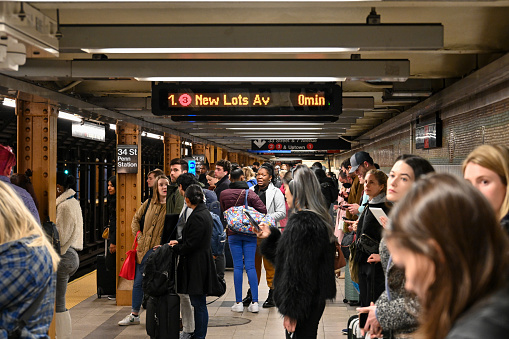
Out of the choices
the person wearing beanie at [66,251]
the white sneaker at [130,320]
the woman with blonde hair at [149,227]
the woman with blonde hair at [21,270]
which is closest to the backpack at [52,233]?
the person wearing beanie at [66,251]

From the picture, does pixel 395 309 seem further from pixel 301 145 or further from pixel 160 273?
pixel 301 145

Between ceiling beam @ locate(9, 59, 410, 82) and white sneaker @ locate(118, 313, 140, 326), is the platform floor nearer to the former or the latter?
white sneaker @ locate(118, 313, 140, 326)

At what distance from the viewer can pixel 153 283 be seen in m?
5.92

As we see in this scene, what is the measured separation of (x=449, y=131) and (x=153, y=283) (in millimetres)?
3441

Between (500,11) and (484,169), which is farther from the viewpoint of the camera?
(500,11)

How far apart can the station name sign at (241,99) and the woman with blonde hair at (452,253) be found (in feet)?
14.3

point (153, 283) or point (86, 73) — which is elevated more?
point (86, 73)

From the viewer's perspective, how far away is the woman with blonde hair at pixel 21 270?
2.56 metres

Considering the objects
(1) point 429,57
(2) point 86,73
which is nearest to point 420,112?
(1) point 429,57

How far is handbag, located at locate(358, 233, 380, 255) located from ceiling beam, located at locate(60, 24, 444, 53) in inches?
47.8

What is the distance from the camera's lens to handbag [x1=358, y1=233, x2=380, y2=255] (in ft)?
13.8

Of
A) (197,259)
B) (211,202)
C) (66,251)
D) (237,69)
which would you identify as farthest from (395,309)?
(211,202)

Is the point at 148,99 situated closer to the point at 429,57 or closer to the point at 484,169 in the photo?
the point at 429,57

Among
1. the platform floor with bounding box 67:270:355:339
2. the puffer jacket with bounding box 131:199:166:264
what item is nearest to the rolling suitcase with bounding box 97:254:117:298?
the platform floor with bounding box 67:270:355:339
